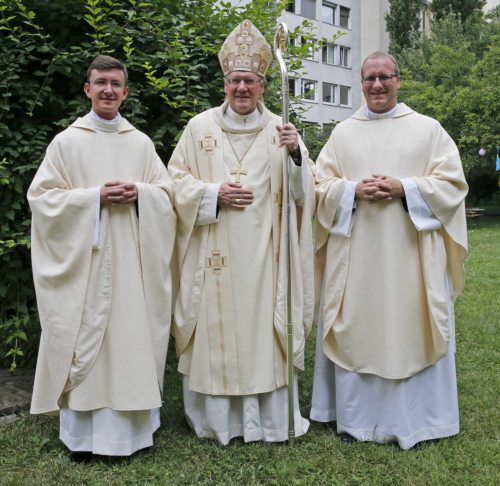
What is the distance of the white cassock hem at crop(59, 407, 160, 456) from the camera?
159 inches

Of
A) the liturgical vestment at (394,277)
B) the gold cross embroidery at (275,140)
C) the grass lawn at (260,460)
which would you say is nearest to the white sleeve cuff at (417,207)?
the liturgical vestment at (394,277)

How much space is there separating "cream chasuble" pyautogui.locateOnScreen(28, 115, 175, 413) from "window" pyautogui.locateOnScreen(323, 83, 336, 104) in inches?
1292

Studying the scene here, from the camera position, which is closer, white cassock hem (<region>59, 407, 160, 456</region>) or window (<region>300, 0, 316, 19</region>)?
white cassock hem (<region>59, 407, 160, 456</region>)

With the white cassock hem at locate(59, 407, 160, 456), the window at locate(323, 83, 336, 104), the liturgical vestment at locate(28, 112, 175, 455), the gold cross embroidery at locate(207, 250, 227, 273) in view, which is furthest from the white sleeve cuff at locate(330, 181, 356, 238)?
the window at locate(323, 83, 336, 104)

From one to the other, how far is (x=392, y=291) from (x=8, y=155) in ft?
10.2

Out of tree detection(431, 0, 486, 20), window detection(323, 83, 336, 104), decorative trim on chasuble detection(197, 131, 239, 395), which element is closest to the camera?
decorative trim on chasuble detection(197, 131, 239, 395)

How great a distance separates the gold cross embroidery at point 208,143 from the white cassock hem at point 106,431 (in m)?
1.86

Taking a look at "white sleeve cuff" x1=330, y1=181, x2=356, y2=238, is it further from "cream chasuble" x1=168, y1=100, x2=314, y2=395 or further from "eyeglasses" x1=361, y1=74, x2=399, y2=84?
"eyeglasses" x1=361, y1=74, x2=399, y2=84

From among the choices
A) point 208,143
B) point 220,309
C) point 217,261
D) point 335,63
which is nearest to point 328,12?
point 335,63

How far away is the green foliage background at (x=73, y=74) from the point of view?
189 inches

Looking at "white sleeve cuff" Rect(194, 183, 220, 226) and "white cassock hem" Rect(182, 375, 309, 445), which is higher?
"white sleeve cuff" Rect(194, 183, 220, 226)

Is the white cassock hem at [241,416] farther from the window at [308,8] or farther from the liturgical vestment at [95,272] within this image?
the window at [308,8]

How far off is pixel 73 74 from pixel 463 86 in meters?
20.5

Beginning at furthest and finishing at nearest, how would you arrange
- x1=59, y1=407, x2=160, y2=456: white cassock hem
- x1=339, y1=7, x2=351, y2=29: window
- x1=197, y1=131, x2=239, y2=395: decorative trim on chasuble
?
x1=339, y1=7, x2=351, y2=29: window
x1=197, y1=131, x2=239, y2=395: decorative trim on chasuble
x1=59, y1=407, x2=160, y2=456: white cassock hem
